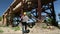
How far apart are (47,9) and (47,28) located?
432 inches

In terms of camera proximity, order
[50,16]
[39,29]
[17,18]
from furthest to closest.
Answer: [17,18], [50,16], [39,29]

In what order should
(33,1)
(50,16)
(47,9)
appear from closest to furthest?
(33,1), (50,16), (47,9)

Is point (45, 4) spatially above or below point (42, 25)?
above

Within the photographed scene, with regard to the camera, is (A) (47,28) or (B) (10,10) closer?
Result: (A) (47,28)

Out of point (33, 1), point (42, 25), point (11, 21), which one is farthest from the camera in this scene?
point (11, 21)

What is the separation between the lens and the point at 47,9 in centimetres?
2781

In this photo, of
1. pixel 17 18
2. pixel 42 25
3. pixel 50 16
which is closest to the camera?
pixel 42 25

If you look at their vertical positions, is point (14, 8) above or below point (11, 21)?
above

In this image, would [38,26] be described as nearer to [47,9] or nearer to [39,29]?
[39,29]

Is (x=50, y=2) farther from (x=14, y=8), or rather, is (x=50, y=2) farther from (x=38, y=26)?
(x=38, y=26)

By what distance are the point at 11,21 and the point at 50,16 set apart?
9.09m

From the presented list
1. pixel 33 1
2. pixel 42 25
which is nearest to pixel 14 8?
pixel 33 1

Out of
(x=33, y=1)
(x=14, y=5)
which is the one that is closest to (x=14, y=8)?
(x=14, y=5)

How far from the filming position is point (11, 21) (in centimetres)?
3319
